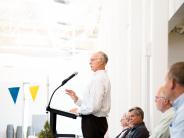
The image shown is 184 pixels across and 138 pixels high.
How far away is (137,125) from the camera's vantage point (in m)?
3.12

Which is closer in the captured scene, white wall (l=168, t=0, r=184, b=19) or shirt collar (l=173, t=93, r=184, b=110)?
shirt collar (l=173, t=93, r=184, b=110)

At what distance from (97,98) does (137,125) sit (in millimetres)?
535

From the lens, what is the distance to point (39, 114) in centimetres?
902

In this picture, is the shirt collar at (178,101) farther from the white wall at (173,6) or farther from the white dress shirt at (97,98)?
the white wall at (173,6)

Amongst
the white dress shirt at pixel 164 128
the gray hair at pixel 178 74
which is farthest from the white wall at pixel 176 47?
the gray hair at pixel 178 74

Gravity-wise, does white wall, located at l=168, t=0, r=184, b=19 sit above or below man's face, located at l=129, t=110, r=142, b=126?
above

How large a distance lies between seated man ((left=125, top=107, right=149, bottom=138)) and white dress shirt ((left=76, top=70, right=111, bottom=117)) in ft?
1.13

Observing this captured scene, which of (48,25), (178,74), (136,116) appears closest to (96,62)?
(136,116)

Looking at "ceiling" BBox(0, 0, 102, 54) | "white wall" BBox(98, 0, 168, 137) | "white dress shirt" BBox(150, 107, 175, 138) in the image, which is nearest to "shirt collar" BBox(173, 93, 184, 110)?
"white dress shirt" BBox(150, 107, 175, 138)

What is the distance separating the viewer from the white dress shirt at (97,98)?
9.05ft

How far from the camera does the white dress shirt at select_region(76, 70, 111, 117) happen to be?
2.76 meters

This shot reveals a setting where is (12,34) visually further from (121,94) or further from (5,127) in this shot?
(121,94)

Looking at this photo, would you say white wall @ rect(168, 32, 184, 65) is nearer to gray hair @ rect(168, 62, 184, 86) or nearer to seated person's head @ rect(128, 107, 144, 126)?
seated person's head @ rect(128, 107, 144, 126)

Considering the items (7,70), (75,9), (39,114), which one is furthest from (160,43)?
→ (7,70)
